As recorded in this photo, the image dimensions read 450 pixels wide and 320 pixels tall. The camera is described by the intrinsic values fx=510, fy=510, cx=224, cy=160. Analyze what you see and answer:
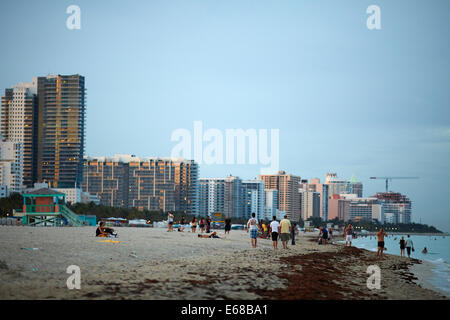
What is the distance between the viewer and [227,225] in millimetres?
40781

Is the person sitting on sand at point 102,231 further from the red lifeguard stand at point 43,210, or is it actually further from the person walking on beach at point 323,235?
the red lifeguard stand at point 43,210

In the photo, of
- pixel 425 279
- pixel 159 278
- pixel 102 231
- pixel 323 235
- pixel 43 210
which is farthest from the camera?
pixel 43 210

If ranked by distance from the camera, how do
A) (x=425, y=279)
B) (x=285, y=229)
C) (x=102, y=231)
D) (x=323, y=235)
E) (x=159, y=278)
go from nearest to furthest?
(x=159, y=278), (x=425, y=279), (x=102, y=231), (x=285, y=229), (x=323, y=235)

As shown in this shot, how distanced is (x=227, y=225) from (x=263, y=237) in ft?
20.1

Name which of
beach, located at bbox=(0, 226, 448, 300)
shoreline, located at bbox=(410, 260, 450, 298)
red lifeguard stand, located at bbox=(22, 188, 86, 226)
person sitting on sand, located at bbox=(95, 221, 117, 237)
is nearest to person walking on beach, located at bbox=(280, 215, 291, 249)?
shoreline, located at bbox=(410, 260, 450, 298)

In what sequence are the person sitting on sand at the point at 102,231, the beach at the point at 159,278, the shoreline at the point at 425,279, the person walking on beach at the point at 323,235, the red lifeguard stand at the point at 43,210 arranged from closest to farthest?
the beach at the point at 159,278, the shoreline at the point at 425,279, the person sitting on sand at the point at 102,231, the person walking on beach at the point at 323,235, the red lifeguard stand at the point at 43,210

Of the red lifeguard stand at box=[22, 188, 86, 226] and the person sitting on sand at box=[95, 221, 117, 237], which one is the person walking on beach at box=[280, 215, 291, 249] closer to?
the person sitting on sand at box=[95, 221, 117, 237]

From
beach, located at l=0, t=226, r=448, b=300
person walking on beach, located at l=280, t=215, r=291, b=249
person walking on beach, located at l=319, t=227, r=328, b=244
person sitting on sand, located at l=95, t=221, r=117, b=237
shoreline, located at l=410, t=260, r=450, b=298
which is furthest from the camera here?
person walking on beach, located at l=319, t=227, r=328, b=244

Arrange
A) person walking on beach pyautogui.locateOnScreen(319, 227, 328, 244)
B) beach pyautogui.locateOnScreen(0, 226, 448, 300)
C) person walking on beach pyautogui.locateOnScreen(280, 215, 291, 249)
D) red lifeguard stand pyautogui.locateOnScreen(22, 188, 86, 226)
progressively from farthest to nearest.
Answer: red lifeguard stand pyautogui.locateOnScreen(22, 188, 86, 226) → person walking on beach pyautogui.locateOnScreen(319, 227, 328, 244) → person walking on beach pyautogui.locateOnScreen(280, 215, 291, 249) → beach pyautogui.locateOnScreen(0, 226, 448, 300)

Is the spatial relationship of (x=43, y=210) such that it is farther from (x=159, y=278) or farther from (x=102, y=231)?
(x=159, y=278)

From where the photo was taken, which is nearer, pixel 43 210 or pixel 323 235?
pixel 323 235

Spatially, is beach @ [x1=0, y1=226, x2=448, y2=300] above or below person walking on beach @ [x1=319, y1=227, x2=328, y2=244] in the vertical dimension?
above

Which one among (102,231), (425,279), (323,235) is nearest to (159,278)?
(102,231)

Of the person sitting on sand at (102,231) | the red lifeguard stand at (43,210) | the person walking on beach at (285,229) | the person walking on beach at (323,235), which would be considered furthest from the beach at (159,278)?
the red lifeguard stand at (43,210)
